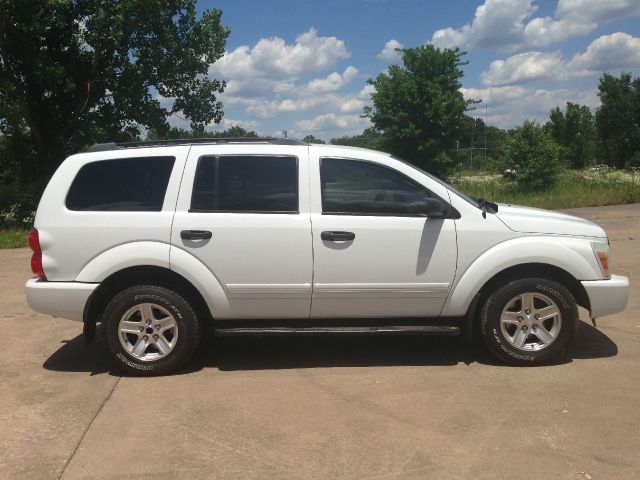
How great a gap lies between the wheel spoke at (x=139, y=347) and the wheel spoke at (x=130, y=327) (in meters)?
0.08

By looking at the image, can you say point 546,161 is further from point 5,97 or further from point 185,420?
point 185,420

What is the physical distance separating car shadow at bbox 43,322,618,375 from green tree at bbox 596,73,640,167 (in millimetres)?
61551

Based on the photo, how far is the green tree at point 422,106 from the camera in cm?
3459

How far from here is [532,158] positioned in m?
25.5

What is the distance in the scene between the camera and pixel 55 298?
15.9 feet

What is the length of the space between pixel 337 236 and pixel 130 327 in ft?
5.98

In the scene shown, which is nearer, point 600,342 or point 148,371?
point 148,371

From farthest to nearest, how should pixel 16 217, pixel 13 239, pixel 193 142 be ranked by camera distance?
pixel 16 217 → pixel 13 239 → pixel 193 142

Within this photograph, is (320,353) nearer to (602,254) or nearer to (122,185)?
(122,185)

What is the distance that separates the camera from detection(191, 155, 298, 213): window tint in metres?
4.91

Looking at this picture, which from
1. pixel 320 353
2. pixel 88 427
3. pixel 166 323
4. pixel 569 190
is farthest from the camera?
pixel 569 190

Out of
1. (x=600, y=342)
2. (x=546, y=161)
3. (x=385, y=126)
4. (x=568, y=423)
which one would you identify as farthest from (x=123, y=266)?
(x=385, y=126)

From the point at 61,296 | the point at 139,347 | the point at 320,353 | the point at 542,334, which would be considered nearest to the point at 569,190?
the point at 542,334

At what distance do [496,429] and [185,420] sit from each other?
2027 mm
